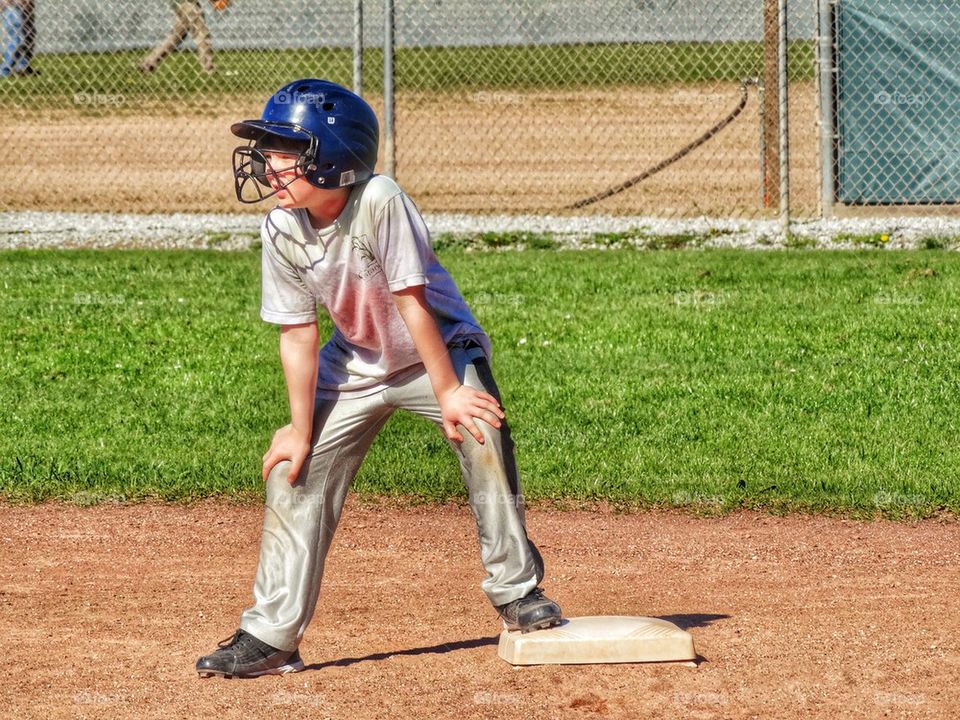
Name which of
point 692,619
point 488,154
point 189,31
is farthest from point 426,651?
point 488,154

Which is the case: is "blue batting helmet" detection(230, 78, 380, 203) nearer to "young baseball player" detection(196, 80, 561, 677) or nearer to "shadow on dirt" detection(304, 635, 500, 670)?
"young baseball player" detection(196, 80, 561, 677)

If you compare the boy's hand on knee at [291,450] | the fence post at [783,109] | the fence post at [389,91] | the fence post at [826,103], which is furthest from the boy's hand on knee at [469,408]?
the fence post at [826,103]

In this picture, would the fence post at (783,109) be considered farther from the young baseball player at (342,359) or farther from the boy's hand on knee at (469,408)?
the boy's hand on knee at (469,408)

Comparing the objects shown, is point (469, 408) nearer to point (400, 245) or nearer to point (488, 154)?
point (400, 245)

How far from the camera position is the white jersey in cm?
389

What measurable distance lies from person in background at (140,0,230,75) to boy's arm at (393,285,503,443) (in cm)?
1252

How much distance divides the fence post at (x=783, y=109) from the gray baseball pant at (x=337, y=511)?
8116 mm

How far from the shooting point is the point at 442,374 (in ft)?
12.9

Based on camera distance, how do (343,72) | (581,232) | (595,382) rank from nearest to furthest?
(595,382) → (581,232) → (343,72)

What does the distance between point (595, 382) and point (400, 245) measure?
13.2ft

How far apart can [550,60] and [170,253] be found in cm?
1123

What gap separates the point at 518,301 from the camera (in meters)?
9.65

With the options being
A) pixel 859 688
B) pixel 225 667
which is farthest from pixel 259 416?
pixel 859 688

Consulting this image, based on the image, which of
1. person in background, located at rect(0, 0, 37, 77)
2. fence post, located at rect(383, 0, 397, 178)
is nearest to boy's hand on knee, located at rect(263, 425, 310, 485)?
fence post, located at rect(383, 0, 397, 178)
